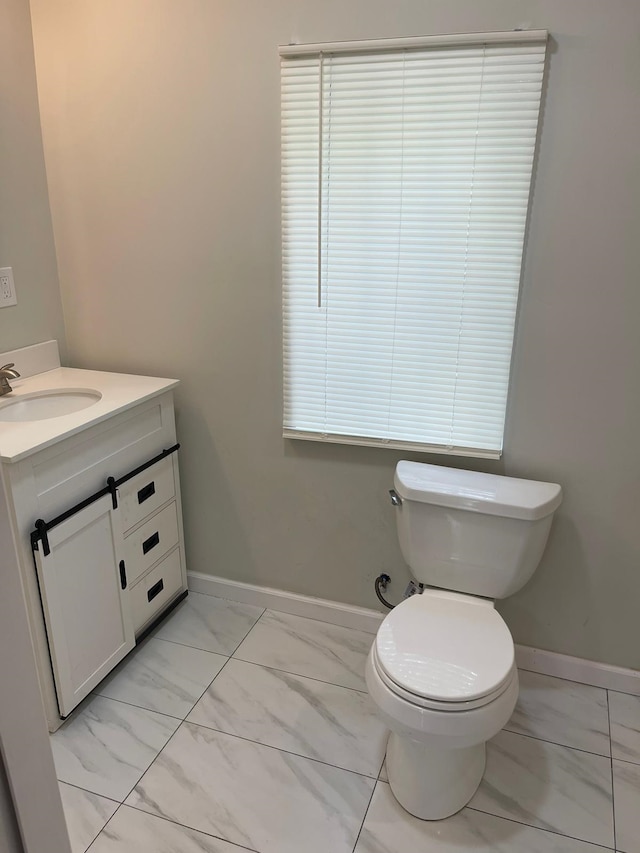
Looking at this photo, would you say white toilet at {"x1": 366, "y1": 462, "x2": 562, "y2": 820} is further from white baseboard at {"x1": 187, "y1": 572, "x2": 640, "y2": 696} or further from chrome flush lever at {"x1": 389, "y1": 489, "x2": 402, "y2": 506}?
white baseboard at {"x1": 187, "y1": 572, "x2": 640, "y2": 696}

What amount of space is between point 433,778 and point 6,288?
6.43ft

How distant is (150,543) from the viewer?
85.9 inches

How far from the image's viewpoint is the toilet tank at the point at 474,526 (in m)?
1.77

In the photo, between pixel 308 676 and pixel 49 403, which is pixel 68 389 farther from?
pixel 308 676

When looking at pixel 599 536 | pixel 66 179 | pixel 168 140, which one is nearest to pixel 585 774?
pixel 599 536

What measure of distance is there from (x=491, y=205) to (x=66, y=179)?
145cm

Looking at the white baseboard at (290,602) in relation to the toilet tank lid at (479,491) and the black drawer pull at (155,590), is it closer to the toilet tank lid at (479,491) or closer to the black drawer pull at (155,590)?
the black drawer pull at (155,590)

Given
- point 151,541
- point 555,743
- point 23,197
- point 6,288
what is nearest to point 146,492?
point 151,541

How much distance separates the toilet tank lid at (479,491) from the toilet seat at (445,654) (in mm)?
288

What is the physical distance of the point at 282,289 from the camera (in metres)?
Result: 2.04

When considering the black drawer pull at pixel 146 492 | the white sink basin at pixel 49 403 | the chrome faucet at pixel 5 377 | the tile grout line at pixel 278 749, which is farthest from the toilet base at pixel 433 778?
the chrome faucet at pixel 5 377

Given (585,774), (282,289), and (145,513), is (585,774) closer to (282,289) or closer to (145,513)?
(145,513)

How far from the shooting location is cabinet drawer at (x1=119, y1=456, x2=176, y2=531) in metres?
2.02

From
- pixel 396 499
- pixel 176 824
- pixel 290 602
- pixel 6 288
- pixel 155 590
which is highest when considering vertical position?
pixel 6 288
